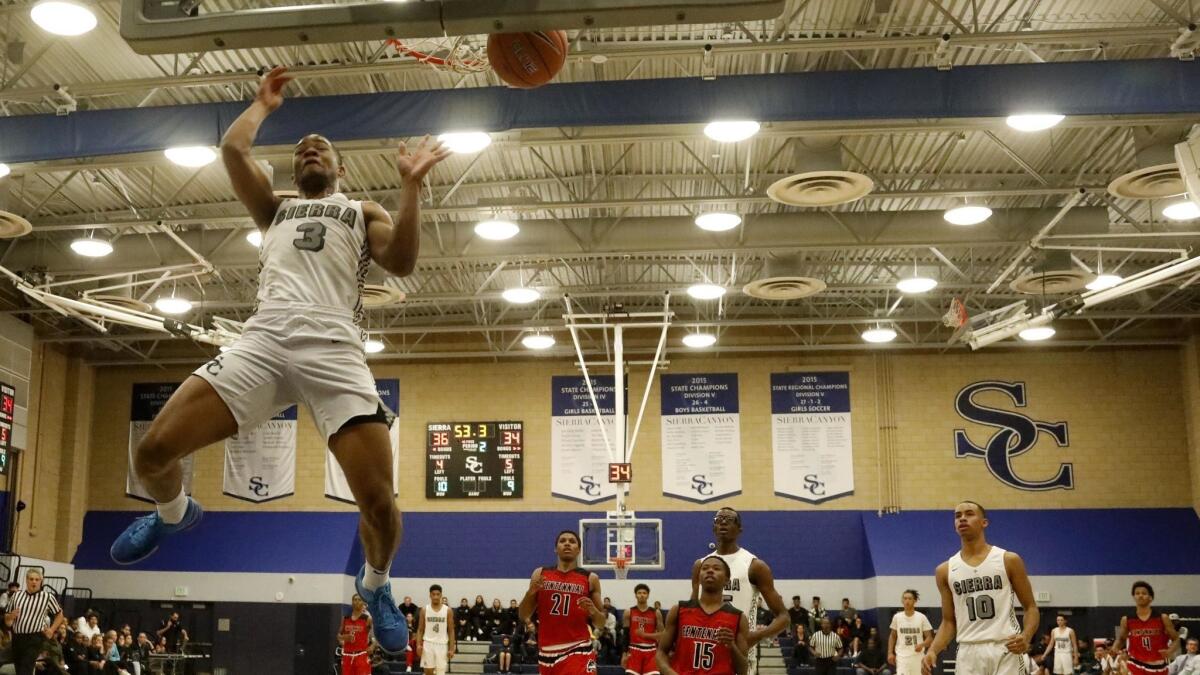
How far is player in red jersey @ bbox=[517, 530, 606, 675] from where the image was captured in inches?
408

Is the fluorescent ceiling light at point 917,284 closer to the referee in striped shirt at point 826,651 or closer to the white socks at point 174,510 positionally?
the referee in striped shirt at point 826,651

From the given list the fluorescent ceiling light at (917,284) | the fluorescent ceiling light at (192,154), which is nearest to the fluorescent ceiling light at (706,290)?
the fluorescent ceiling light at (917,284)

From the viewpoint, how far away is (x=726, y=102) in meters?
14.1

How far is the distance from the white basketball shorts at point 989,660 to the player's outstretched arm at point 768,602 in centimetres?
128

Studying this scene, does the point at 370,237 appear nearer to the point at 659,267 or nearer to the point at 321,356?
the point at 321,356

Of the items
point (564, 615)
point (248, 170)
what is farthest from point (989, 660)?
point (248, 170)

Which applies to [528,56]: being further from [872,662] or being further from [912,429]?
[912,429]

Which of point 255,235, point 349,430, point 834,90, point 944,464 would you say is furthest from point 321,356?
point 944,464

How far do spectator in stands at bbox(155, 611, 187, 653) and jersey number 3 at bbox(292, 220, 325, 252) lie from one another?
24.4 m

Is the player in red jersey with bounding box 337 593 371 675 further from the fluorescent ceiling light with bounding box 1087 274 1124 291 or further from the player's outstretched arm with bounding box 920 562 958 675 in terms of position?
the fluorescent ceiling light with bounding box 1087 274 1124 291

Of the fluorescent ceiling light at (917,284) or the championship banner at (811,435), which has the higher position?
the fluorescent ceiling light at (917,284)

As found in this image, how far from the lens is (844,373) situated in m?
29.6

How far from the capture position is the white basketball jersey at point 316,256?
4398 mm

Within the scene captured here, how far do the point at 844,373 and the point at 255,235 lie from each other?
51.2ft
